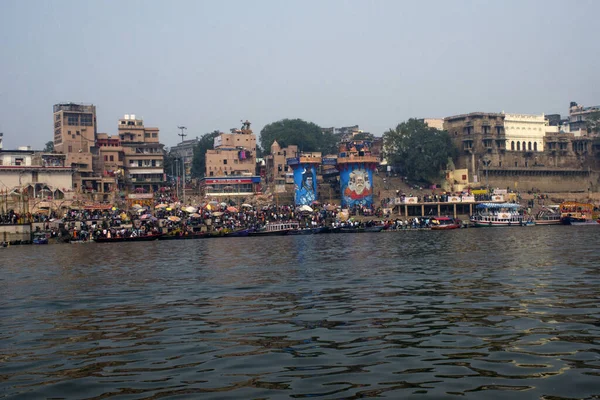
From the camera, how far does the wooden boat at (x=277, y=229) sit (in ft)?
219

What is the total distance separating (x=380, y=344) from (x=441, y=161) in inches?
3286

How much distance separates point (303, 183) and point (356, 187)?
648 cm

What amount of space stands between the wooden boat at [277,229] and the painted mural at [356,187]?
45.2 feet

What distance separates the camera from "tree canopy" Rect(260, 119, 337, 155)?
105069 mm

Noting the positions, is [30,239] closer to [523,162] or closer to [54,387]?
[54,387]

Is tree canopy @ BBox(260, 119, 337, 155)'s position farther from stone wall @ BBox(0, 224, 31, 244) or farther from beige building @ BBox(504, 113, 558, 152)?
stone wall @ BBox(0, 224, 31, 244)

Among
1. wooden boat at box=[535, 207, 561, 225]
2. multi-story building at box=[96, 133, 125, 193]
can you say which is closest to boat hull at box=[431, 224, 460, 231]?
wooden boat at box=[535, 207, 561, 225]

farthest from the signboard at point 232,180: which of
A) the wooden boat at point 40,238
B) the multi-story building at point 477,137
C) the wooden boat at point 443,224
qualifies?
the multi-story building at point 477,137

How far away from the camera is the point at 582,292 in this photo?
705 inches

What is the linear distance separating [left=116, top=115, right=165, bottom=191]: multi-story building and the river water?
62.2m

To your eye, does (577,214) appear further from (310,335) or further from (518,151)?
(310,335)

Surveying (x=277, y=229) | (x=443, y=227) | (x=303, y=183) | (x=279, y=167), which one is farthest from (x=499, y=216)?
(x=279, y=167)

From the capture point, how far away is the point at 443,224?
243 feet

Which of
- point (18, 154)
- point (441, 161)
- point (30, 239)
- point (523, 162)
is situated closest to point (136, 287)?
point (30, 239)
